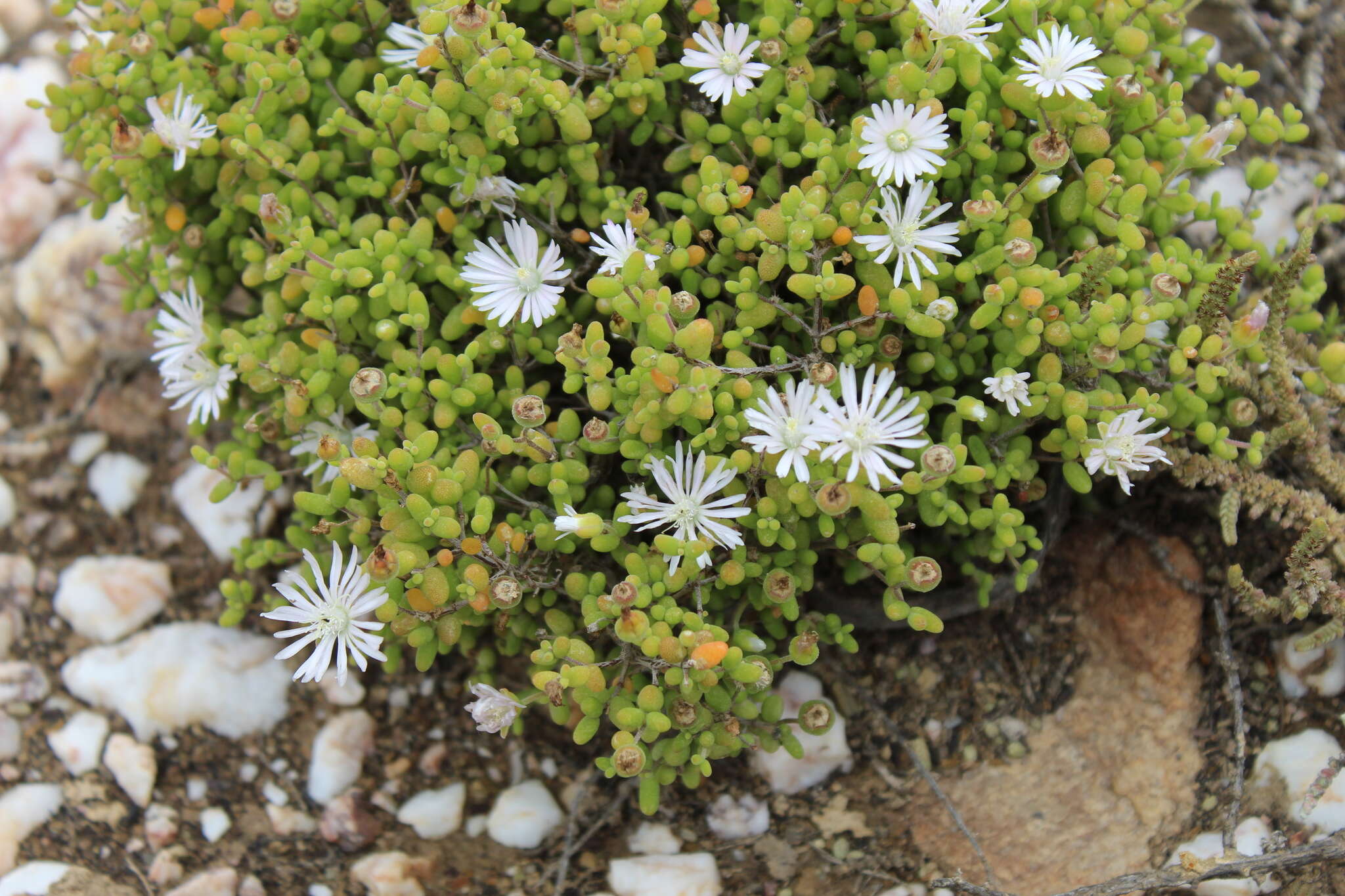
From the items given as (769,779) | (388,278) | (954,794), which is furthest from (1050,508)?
(388,278)

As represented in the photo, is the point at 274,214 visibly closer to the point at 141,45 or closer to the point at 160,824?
the point at 141,45

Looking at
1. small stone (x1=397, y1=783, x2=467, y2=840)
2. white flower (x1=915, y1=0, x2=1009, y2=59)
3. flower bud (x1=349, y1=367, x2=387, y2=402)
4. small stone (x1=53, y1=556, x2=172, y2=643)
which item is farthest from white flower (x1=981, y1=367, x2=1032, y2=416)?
small stone (x1=53, y1=556, x2=172, y2=643)

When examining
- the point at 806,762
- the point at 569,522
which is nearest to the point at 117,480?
the point at 569,522

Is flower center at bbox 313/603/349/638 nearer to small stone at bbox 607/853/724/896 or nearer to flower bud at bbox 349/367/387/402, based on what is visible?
flower bud at bbox 349/367/387/402

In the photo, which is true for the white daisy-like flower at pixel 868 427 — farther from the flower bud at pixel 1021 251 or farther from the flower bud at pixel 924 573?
the flower bud at pixel 1021 251

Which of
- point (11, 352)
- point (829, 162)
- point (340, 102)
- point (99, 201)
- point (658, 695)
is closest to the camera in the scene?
point (658, 695)

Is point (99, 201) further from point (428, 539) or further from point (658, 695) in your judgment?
point (658, 695)
